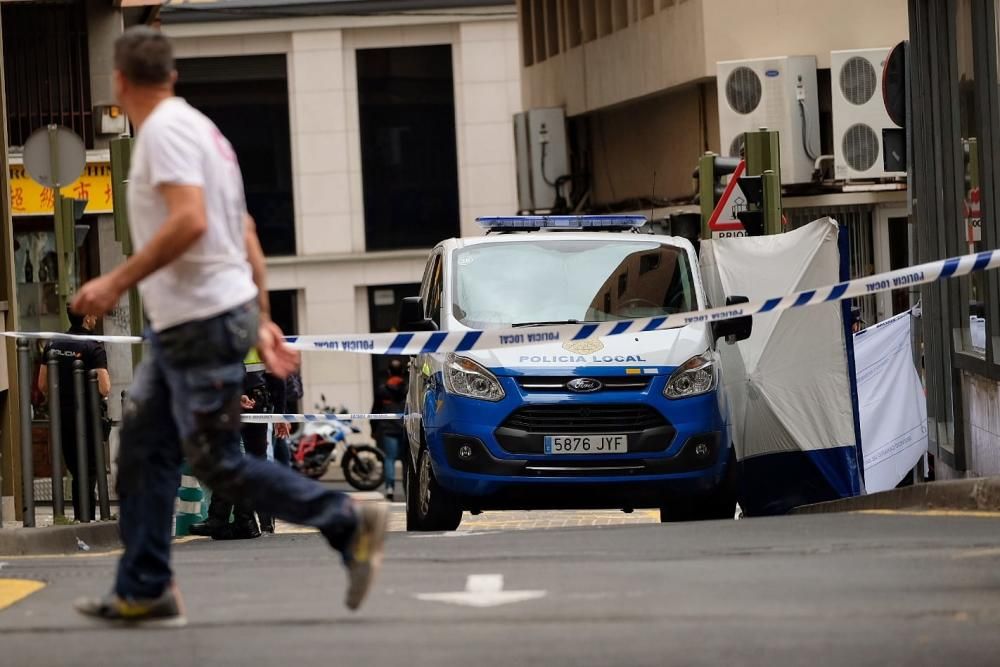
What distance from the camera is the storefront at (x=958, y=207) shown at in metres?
13.6

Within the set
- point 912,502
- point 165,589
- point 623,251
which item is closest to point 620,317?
point 623,251

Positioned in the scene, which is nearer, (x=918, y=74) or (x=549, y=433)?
(x=549, y=433)

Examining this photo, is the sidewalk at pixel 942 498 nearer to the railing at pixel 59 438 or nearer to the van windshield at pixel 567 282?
the van windshield at pixel 567 282

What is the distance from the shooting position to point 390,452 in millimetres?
28297

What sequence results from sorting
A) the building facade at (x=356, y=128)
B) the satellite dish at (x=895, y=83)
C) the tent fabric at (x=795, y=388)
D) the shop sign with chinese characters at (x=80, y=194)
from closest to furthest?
the tent fabric at (x=795, y=388)
the satellite dish at (x=895, y=83)
the shop sign with chinese characters at (x=80, y=194)
the building facade at (x=356, y=128)

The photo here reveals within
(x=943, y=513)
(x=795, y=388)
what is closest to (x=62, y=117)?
(x=795, y=388)

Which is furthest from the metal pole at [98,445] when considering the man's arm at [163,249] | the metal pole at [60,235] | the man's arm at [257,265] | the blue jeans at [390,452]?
the blue jeans at [390,452]

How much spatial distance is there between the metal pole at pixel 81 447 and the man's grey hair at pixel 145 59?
626 centimetres

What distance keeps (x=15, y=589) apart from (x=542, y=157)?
1128 inches

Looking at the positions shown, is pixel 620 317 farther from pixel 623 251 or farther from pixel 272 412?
pixel 272 412

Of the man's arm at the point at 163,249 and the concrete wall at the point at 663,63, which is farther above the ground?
the concrete wall at the point at 663,63

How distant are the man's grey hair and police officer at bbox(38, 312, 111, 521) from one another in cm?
611

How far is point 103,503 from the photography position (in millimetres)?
12859

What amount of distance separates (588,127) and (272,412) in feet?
76.1
